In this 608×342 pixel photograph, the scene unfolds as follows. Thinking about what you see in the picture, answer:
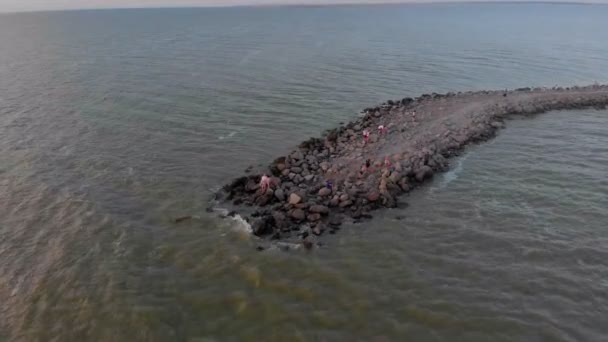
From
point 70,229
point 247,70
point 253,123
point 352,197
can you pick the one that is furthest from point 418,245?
point 247,70

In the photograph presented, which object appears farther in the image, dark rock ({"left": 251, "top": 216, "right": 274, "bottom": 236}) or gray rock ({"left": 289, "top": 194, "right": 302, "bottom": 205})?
gray rock ({"left": 289, "top": 194, "right": 302, "bottom": 205})

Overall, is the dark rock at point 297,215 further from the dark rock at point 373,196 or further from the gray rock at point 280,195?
the dark rock at point 373,196

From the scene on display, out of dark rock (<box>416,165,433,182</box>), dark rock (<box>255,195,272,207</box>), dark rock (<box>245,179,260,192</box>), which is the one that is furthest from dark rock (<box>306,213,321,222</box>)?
dark rock (<box>416,165,433,182</box>)

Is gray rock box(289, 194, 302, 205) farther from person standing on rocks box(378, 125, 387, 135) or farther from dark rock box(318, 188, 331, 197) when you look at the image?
person standing on rocks box(378, 125, 387, 135)

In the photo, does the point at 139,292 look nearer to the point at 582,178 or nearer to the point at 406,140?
the point at 406,140

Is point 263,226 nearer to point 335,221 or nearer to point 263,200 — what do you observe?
point 263,200

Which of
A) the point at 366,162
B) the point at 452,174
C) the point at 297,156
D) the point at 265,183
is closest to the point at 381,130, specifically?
the point at 366,162

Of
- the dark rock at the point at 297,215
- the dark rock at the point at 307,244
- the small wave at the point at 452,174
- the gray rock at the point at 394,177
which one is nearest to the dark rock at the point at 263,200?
the dark rock at the point at 297,215

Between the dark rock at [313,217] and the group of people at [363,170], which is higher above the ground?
the group of people at [363,170]

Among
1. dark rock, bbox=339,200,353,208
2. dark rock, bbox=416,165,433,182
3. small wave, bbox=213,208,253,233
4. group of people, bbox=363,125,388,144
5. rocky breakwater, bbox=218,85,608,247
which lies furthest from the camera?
group of people, bbox=363,125,388,144
